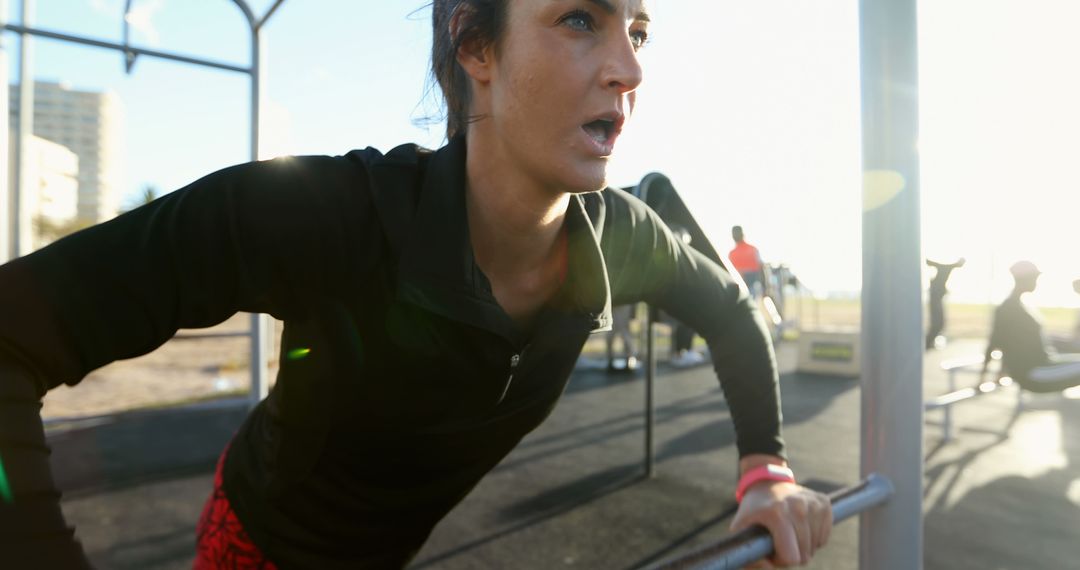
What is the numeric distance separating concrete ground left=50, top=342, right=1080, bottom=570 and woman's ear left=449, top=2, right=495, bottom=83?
5.33 feet

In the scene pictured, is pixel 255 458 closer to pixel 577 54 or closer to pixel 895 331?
pixel 577 54

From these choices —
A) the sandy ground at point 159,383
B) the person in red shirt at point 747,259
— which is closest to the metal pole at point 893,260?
the sandy ground at point 159,383

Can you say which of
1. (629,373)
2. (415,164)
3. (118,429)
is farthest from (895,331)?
(629,373)

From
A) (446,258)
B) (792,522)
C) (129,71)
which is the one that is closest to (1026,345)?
(792,522)

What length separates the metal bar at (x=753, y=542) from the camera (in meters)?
0.63

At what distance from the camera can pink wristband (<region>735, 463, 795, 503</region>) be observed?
959 millimetres

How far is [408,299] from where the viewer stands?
75cm

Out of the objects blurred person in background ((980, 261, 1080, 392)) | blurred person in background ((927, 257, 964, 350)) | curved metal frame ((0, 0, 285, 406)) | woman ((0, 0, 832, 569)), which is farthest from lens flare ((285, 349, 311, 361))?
blurred person in background ((927, 257, 964, 350))

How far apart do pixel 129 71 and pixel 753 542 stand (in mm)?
4073

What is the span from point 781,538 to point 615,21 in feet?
2.27

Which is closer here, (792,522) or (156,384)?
(792,522)

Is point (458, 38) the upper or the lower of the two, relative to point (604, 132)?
upper

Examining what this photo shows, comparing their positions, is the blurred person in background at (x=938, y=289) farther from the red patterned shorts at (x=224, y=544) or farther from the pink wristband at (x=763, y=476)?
the red patterned shorts at (x=224, y=544)

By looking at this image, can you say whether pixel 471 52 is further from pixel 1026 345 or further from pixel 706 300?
pixel 1026 345
